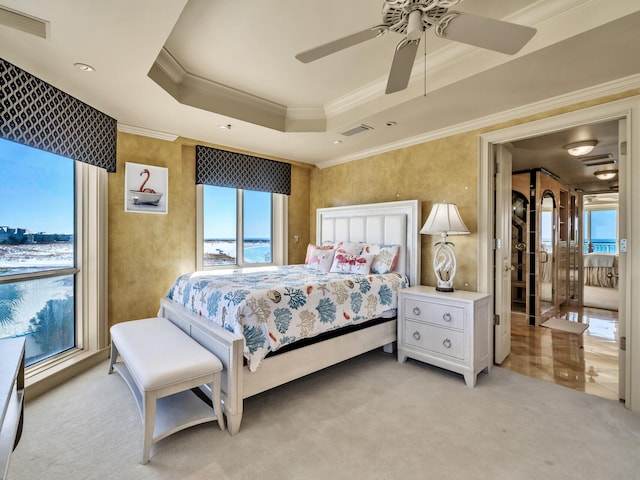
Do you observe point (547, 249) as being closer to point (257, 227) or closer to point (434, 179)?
point (434, 179)

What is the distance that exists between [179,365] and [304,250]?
3451mm

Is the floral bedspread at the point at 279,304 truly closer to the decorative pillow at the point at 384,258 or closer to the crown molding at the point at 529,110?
the decorative pillow at the point at 384,258

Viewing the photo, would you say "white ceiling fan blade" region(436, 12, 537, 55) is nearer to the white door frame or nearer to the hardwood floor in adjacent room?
the white door frame

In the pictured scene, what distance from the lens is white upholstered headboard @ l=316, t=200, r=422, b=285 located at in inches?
140

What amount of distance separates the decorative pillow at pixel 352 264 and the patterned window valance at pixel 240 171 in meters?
→ 1.74

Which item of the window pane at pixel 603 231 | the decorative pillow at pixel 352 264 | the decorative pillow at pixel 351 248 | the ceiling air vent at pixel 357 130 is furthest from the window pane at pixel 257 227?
the window pane at pixel 603 231

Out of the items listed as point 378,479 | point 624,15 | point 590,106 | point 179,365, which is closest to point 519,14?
point 624,15

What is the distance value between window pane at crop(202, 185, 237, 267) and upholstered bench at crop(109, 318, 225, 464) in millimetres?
1975

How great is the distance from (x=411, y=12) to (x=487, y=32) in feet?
1.26

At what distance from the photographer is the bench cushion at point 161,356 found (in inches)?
70.0

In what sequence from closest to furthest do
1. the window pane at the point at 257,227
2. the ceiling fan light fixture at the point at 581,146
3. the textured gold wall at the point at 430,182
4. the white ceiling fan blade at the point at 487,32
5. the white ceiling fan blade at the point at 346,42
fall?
1. the white ceiling fan blade at the point at 487,32
2. the white ceiling fan blade at the point at 346,42
3. the textured gold wall at the point at 430,182
4. the ceiling fan light fixture at the point at 581,146
5. the window pane at the point at 257,227

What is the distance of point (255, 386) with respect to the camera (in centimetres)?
216

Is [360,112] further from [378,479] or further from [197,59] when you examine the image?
[378,479]

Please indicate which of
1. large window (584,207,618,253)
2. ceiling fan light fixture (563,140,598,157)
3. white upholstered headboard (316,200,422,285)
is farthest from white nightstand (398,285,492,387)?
large window (584,207,618,253)
